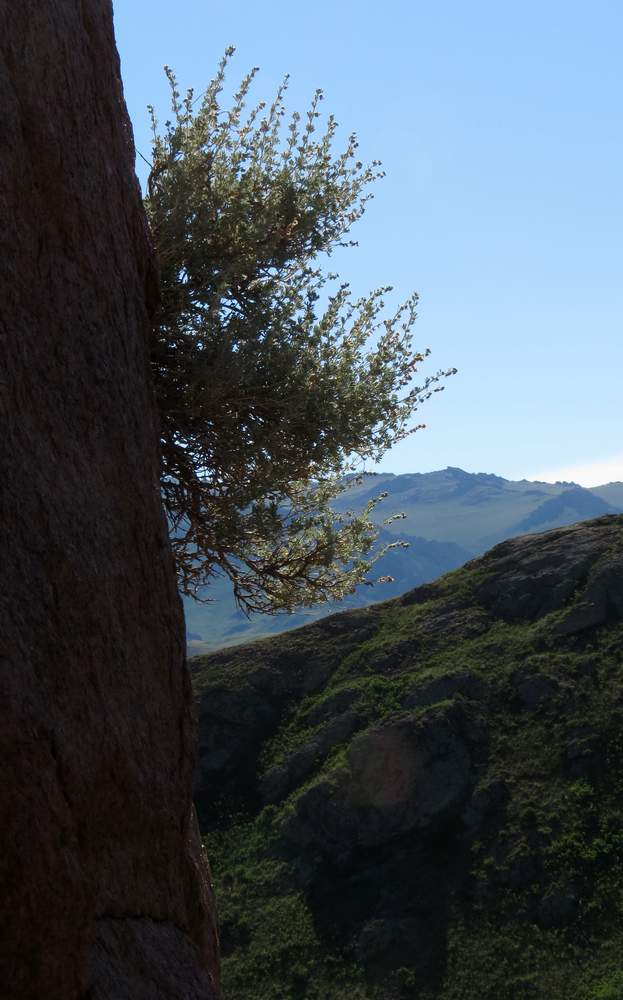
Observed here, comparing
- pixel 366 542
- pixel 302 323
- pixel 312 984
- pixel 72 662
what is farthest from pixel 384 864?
pixel 72 662

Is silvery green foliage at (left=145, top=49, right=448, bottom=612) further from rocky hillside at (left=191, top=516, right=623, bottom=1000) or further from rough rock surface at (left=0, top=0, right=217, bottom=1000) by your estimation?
rocky hillside at (left=191, top=516, right=623, bottom=1000)

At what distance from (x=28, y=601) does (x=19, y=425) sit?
121 centimetres

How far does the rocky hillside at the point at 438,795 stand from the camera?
28000 millimetres

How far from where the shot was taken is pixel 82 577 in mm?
6676

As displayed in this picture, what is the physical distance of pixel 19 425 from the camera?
645 cm

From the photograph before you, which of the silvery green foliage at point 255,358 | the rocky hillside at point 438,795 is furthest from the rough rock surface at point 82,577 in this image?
the rocky hillside at point 438,795

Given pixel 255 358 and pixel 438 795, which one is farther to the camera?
pixel 438 795

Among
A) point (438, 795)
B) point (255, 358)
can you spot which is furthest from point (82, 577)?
point (438, 795)

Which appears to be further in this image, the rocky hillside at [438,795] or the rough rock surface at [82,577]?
the rocky hillside at [438,795]

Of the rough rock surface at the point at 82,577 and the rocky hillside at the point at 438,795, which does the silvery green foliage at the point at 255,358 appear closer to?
the rough rock surface at the point at 82,577

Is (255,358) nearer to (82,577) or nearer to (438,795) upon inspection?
(82,577)

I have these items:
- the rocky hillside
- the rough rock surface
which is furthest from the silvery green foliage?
the rocky hillside

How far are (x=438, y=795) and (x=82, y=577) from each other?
2851cm

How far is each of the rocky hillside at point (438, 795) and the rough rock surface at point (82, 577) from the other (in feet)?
71.3
